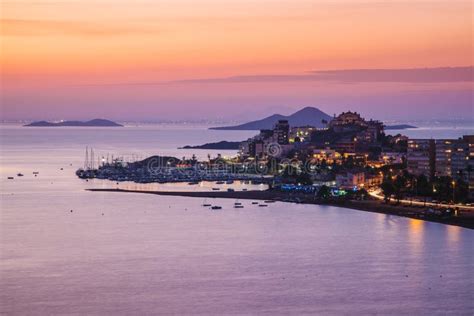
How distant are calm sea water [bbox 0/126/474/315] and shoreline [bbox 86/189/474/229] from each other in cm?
48

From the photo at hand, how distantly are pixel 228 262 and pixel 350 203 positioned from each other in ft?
29.1

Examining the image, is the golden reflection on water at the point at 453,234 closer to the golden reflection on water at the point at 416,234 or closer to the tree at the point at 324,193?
the golden reflection on water at the point at 416,234

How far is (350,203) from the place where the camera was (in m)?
21.5

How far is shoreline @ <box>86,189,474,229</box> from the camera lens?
58.2 feet

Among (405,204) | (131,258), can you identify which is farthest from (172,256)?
(405,204)

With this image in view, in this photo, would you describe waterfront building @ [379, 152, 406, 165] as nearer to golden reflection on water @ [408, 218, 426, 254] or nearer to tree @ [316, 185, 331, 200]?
tree @ [316, 185, 331, 200]

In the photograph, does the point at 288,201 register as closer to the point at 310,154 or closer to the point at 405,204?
the point at 405,204

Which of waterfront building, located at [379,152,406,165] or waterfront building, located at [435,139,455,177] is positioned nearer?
waterfront building, located at [435,139,455,177]

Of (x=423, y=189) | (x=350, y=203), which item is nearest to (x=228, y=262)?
(x=350, y=203)

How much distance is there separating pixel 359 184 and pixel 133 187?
637cm

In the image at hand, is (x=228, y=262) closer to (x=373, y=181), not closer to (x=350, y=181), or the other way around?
(x=350, y=181)

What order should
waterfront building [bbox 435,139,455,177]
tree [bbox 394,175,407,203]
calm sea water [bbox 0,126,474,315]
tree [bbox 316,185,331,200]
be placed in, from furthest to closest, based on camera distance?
waterfront building [bbox 435,139,455,177] < tree [bbox 316,185,331,200] < tree [bbox 394,175,407,203] < calm sea water [bbox 0,126,474,315]

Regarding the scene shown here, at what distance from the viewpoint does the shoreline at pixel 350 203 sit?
17.7 m

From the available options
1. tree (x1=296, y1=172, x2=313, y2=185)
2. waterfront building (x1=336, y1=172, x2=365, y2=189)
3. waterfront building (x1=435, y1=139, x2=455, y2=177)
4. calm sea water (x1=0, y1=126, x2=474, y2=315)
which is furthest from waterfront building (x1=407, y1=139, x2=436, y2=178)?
calm sea water (x1=0, y1=126, x2=474, y2=315)
